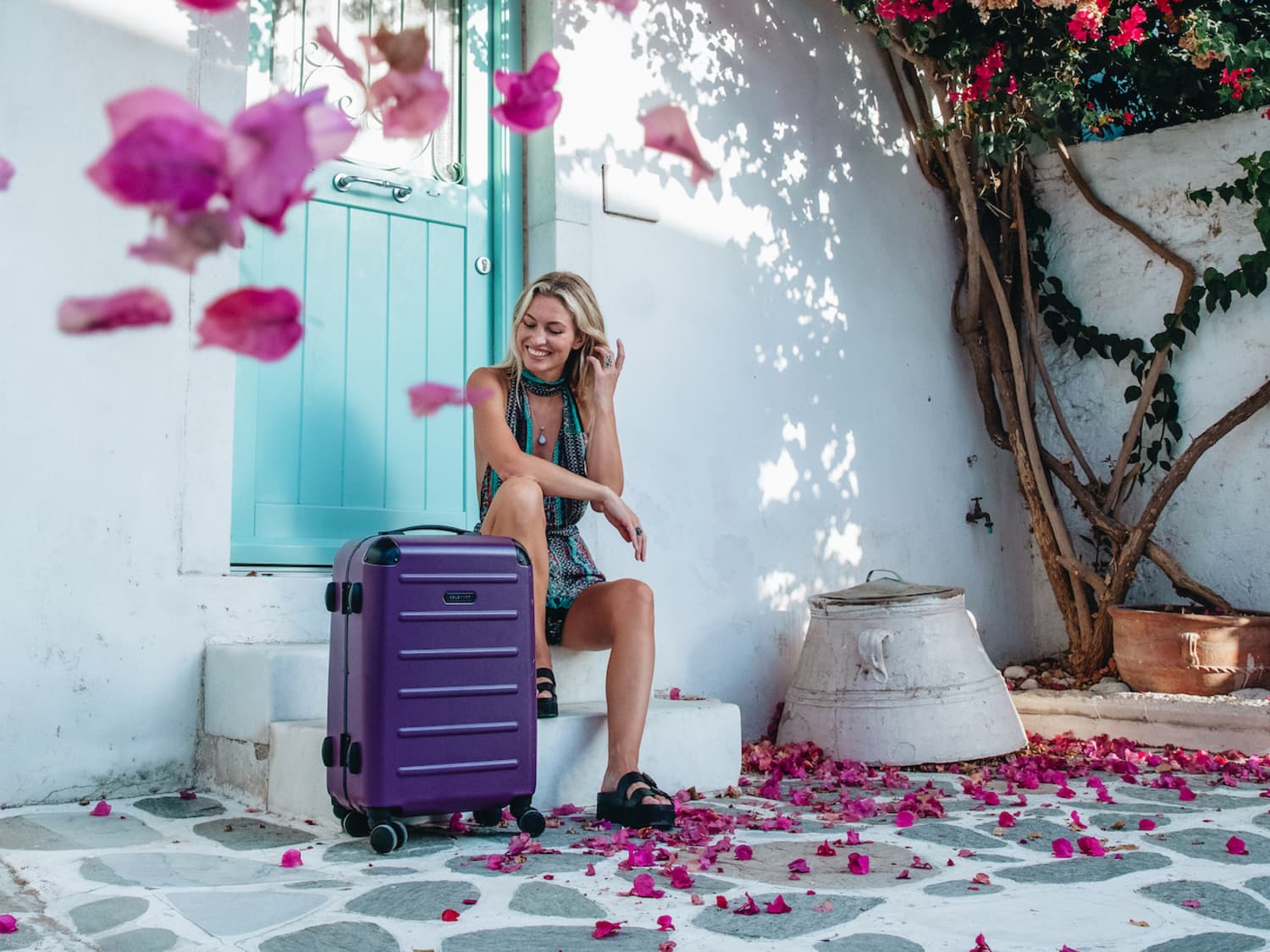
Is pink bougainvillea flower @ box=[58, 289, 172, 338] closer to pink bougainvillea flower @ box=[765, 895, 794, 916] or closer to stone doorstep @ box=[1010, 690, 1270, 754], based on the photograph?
pink bougainvillea flower @ box=[765, 895, 794, 916]

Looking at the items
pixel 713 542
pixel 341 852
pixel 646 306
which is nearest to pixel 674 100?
pixel 646 306

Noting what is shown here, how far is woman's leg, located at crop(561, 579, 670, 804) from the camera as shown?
2.35 m

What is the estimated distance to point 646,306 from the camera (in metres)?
3.56

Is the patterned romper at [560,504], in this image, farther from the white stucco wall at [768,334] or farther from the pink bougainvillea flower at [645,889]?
the pink bougainvillea flower at [645,889]

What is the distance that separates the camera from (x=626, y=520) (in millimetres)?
2482

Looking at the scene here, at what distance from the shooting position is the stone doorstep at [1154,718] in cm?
340

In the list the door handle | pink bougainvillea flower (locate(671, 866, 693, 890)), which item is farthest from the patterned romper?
pink bougainvillea flower (locate(671, 866, 693, 890))

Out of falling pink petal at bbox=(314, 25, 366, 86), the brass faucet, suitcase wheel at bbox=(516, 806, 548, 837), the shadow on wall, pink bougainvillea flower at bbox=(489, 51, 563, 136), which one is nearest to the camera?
falling pink petal at bbox=(314, 25, 366, 86)

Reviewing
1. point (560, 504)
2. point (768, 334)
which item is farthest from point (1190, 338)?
point (560, 504)

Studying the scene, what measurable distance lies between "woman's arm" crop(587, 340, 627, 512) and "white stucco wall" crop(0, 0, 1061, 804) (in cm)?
59

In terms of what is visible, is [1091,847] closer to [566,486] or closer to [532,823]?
[532,823]

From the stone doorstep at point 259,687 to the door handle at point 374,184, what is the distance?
130cm

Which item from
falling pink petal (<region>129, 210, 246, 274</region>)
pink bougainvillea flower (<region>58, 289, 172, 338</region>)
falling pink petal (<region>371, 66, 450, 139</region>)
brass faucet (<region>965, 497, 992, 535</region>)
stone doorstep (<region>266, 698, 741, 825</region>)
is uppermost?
brass faucet (<region>965, 497, 992, 535</region>)

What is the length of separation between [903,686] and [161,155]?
3.04 m
